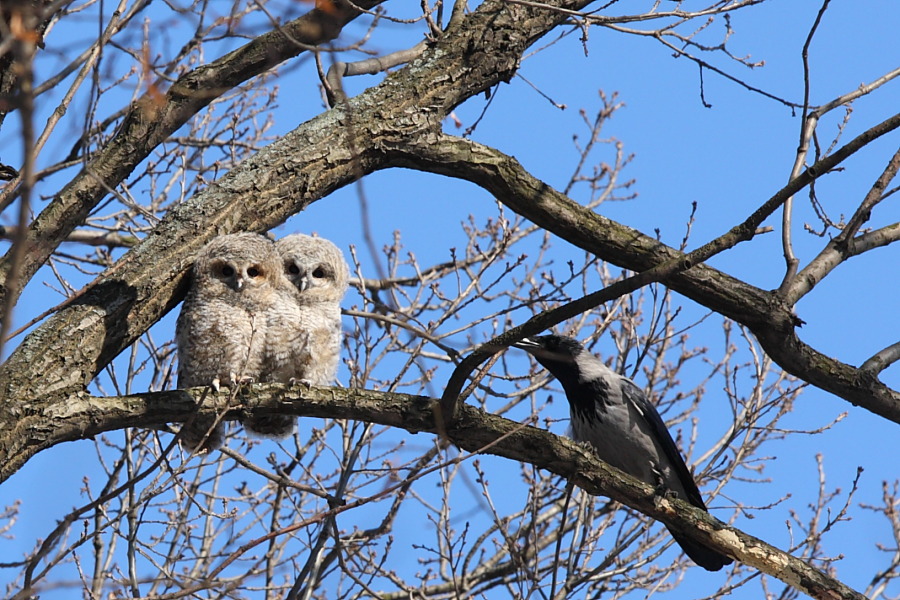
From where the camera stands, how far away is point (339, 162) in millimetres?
4434

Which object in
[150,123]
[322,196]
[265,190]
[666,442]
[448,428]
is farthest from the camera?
[666,442]

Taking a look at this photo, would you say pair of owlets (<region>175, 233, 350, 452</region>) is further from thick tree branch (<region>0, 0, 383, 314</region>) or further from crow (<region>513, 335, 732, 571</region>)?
crow (<region>513, 335, 732, 571</region>)

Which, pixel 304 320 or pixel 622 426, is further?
pixel 622 426

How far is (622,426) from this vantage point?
231 inches

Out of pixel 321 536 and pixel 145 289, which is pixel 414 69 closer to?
pixel 145 289

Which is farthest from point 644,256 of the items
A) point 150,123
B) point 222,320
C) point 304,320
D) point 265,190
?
point 150,123

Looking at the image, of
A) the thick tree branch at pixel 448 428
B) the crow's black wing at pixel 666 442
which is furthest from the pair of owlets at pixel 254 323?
the crow's black wing at pixel 666 442

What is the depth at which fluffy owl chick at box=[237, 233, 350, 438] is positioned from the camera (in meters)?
4.57

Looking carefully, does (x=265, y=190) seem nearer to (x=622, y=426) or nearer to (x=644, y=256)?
(x=644, y=256)

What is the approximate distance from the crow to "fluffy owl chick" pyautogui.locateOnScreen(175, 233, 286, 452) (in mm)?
1858

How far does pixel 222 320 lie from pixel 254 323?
15 centimetres

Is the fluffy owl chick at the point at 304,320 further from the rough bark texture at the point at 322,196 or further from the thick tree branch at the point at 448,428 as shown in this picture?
the thick tree branch at the point at 448,428

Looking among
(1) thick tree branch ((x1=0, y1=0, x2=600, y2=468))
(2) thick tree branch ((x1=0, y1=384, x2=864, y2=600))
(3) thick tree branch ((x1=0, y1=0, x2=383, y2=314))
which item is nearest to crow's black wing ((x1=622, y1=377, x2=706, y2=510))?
(2) thick tree branch ((x1=0, y1=384, x2=864, y2=600))

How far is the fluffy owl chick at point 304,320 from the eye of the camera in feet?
15.0
